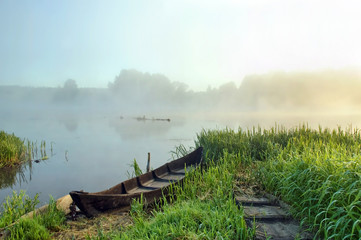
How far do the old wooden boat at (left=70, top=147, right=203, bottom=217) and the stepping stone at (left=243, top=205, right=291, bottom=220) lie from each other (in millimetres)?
1787

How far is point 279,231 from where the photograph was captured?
369 cm

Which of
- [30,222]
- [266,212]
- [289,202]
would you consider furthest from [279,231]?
[30,222]

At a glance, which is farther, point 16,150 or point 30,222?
point 16,150

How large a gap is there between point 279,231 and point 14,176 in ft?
36.0

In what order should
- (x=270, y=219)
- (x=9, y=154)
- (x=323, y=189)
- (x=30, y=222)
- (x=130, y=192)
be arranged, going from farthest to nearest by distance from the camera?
(x=9, y=154), (x=130, y=192), (x=30, y=222), (x=270, y=219), (x=323, y=189)

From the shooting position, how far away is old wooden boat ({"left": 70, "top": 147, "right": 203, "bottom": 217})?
5.07m

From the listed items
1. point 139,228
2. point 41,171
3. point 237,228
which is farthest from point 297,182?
point 41,171

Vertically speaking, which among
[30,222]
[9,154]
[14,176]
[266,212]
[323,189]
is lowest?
[14,176]

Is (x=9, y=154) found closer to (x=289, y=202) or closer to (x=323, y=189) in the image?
(x=289, y=202)

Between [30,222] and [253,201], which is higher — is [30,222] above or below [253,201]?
below

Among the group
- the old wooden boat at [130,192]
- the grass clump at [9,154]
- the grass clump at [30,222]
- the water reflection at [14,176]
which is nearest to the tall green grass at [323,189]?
the old wooden boat at [130,192]

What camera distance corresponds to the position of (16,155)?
477 inches

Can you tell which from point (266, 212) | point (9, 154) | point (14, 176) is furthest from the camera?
point (9, 154)

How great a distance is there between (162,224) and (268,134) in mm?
7188
